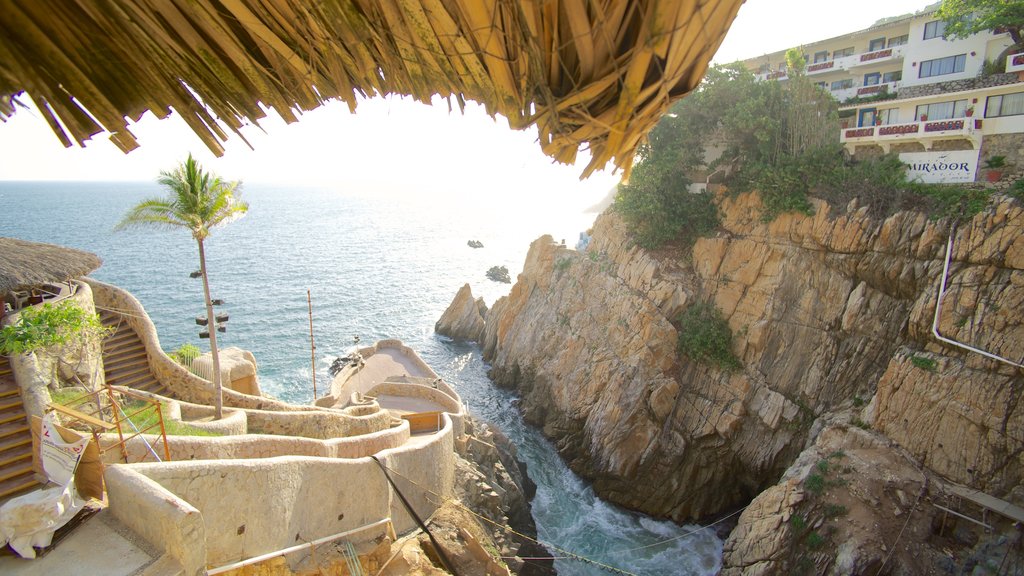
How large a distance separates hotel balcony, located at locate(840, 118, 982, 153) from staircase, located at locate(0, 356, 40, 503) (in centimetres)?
3163

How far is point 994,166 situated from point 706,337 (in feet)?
43.8

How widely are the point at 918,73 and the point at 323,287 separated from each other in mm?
58412

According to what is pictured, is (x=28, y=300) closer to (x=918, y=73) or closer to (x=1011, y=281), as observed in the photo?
(x=1011, y=281)

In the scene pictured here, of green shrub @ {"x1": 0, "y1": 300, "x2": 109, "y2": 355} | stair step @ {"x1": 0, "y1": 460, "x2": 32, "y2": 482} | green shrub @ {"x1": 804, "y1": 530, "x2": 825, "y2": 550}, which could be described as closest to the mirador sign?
green shrub @ {"x1": 804, "y1": 530, "x2": 825, "y2": 550}

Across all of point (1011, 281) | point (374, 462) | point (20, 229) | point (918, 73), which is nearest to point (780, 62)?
point (918, 73)

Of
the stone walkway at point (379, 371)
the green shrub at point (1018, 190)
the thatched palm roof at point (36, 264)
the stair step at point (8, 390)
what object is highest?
the green shrub at point (1018, 190)

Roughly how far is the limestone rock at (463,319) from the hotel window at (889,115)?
104 feet

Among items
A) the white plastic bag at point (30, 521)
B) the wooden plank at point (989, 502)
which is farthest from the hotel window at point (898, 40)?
the white plastic bag at point (30, 521)

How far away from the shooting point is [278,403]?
17828 mm

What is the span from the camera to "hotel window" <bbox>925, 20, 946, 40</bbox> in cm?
2466

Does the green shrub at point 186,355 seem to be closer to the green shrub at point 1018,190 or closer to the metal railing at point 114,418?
the metal railing at point 114,418

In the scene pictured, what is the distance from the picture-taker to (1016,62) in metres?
21.0

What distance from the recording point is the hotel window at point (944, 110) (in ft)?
75.3

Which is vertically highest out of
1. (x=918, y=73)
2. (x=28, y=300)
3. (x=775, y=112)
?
(x=918, y=73)
